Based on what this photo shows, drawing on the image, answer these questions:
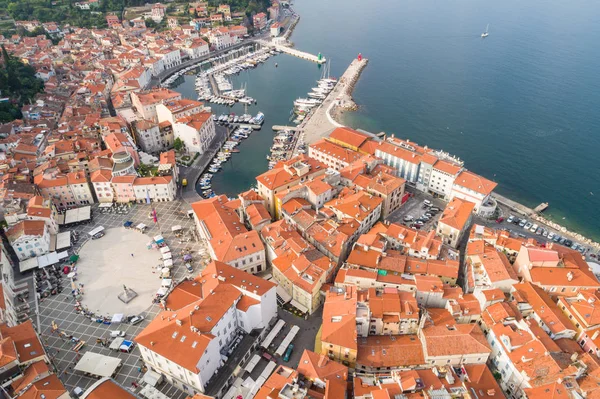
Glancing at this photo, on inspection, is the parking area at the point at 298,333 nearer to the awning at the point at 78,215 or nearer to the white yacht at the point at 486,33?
the awning at the point at 78,215

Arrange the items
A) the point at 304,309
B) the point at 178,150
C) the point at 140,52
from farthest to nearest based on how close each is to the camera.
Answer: the point at 140,52, the point at 178,150, the point at 304,309

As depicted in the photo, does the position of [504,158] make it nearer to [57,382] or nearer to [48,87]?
[57,382]

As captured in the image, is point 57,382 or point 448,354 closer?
point 57,382

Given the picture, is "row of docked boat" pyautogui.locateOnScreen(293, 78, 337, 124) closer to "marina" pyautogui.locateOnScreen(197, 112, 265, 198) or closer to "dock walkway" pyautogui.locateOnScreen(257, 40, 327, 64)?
"marina" pyautogui.locateOnScreen(197, 112, 265, 198)

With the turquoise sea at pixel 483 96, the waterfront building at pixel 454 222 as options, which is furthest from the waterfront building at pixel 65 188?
the waterfront building at pixel 454 222

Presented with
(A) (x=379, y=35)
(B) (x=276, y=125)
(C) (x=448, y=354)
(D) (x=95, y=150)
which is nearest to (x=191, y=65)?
(B) (x=276, y=125)
